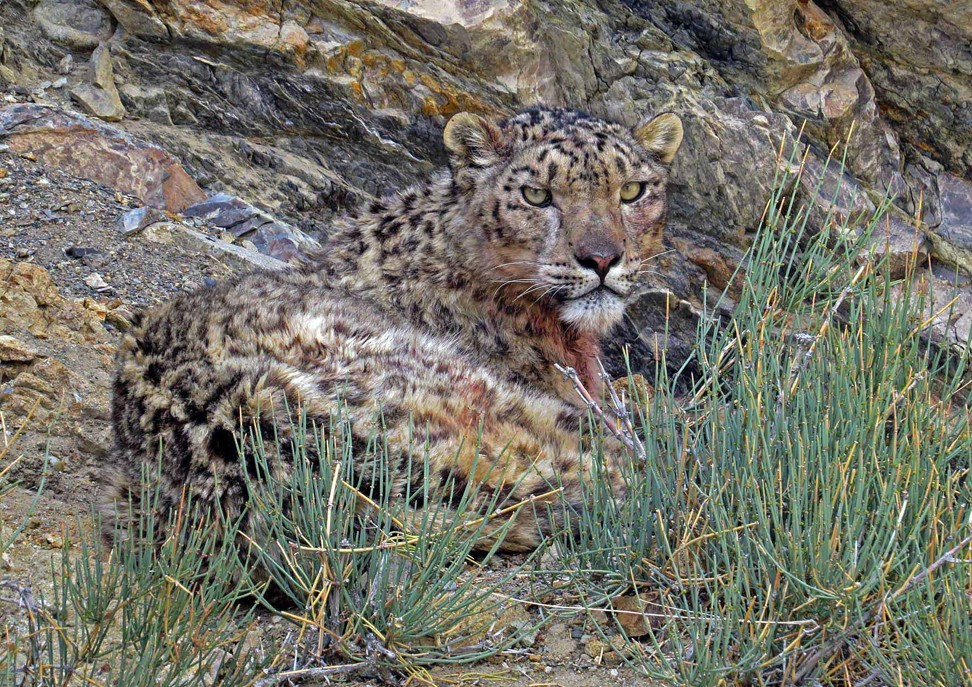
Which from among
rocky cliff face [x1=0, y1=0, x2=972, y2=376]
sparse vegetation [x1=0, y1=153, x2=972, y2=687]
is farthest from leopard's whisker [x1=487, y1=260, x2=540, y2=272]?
rocky cliff face [x1=0, y1=0, x2=972, y2=376]

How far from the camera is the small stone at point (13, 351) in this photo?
17.8ft

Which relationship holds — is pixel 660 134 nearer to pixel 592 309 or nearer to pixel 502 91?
pixel 592 309

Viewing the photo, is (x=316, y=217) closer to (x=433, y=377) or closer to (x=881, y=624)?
(x=433, y=377)

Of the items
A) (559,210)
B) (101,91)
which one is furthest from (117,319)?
(559,210)

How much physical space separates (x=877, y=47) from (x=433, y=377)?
4.99m

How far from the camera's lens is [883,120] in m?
7.67

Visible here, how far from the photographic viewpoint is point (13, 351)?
17.9ft

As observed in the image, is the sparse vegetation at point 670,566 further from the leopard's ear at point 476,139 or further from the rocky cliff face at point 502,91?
the rocky cliff face at point 502,91

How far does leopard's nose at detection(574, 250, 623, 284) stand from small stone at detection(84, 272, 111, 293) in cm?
310

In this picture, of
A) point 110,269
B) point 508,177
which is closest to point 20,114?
point 110,269

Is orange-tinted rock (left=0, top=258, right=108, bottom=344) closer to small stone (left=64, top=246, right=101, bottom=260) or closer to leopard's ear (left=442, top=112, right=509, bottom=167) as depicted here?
small stone (left=64, top=246, right=101, bottom=260)

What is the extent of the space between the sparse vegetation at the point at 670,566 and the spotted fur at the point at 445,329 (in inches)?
8.3

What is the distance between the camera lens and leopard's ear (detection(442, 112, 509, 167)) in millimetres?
5598

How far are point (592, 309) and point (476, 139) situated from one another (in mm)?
1161
